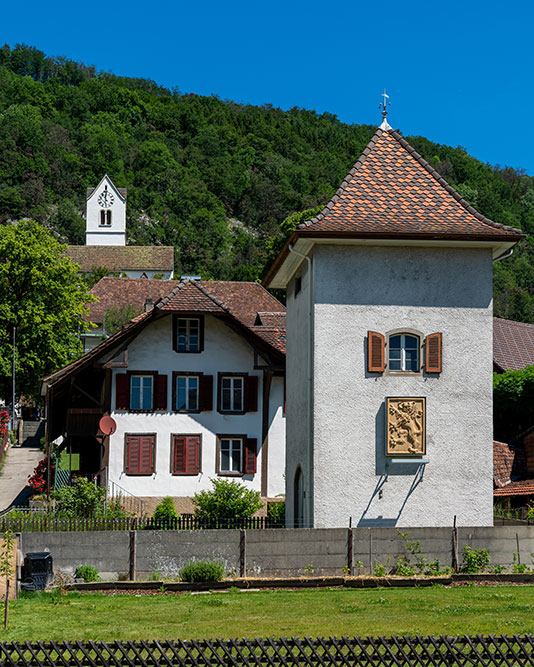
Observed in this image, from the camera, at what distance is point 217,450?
134 feet

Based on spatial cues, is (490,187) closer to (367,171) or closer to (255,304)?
(255,304)

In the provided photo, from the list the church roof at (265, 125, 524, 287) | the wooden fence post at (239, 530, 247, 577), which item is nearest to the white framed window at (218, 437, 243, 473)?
the church roof at (265, 125, 524, 287)

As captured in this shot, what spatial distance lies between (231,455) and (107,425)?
18.8ft

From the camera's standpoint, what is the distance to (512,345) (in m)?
49.8

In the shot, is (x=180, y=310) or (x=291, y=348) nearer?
(x=291, y=348)

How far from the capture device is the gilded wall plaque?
86.5 feet

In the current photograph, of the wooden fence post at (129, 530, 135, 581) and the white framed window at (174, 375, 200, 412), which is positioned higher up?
the white framed window at (174, 375, 200, 412)

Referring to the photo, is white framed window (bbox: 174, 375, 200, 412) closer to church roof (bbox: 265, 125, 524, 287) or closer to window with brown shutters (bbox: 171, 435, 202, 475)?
window with brown shutters (bbox: 171, 435, 202, 475)

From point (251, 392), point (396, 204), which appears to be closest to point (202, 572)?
point (396, 204)

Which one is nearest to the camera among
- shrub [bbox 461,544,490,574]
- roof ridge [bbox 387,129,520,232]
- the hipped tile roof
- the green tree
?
shrub [bbox 461,544,490,574]

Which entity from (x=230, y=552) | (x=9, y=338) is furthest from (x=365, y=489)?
(x=9, y=338)

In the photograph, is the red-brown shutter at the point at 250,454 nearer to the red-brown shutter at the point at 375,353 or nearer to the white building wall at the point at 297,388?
the white building wall at the point at 297,388

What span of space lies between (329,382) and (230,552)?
18.1ft

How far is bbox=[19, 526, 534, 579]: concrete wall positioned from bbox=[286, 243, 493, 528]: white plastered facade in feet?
8.27
